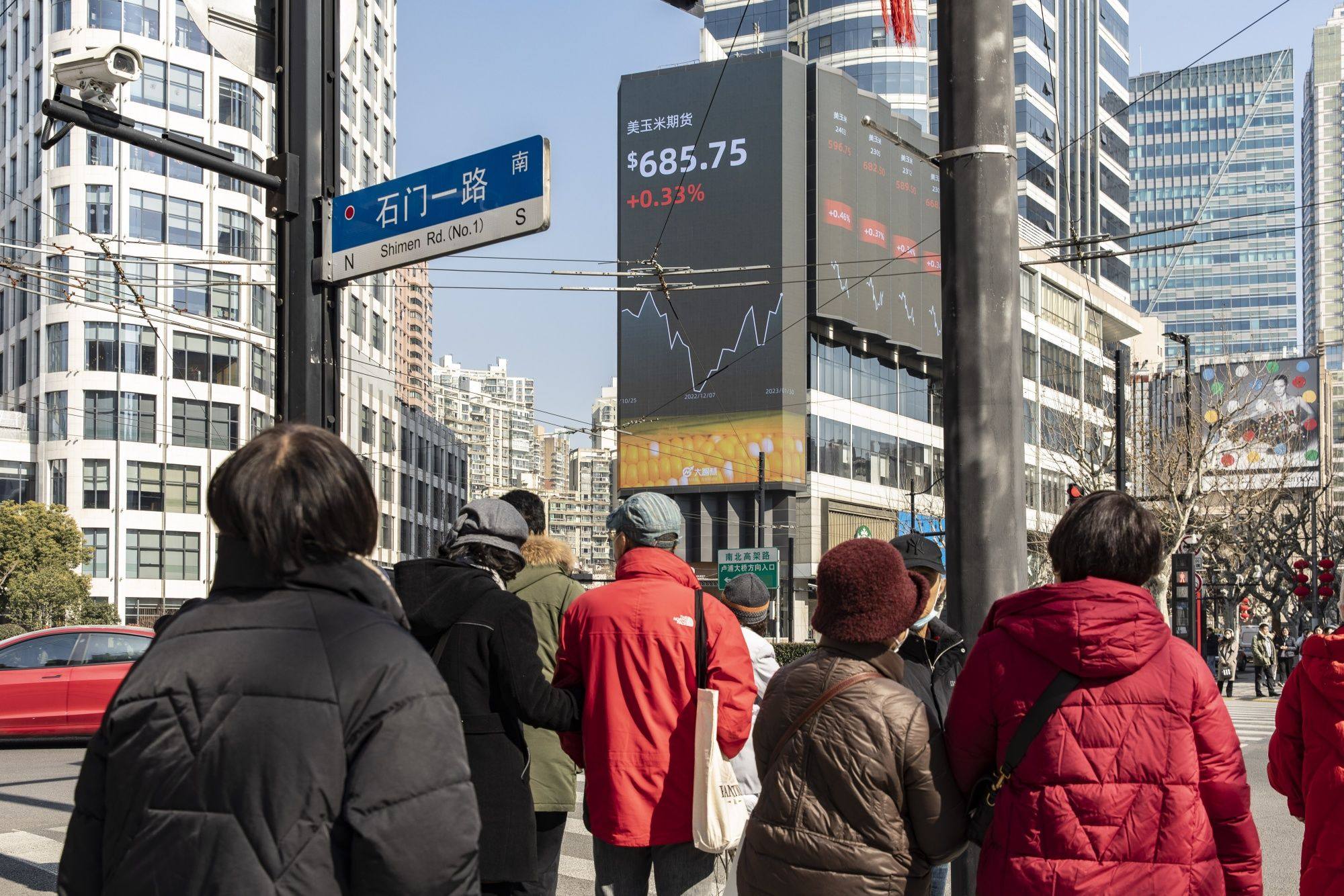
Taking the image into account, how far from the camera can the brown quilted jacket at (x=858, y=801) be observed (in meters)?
3.23

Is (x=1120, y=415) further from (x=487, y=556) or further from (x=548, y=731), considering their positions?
(x=487, y=556)

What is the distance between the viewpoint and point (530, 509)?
5840mm

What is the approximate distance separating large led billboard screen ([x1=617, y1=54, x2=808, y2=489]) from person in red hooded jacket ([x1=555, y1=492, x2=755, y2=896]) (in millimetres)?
55250

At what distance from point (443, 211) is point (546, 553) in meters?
1.51

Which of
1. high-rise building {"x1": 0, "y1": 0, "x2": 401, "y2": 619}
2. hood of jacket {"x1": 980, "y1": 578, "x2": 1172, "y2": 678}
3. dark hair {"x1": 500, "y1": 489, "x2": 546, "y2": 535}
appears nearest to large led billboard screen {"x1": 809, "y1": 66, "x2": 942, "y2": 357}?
high-rise building {"x1": 0, "y1": 0, "x2": 401, "y2": 619}

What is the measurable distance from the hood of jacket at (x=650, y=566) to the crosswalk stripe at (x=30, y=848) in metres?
5.49

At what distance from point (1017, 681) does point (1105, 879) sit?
48 cm

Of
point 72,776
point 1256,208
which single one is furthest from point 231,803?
point 1256,208

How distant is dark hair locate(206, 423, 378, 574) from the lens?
2184mm

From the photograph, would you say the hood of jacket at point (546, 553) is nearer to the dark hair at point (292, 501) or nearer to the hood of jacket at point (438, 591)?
the hood of jacket at point (438, 591)

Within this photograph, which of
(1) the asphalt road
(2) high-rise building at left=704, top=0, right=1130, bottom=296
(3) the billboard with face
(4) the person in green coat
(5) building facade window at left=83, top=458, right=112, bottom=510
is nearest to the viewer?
(4) the person in green coat

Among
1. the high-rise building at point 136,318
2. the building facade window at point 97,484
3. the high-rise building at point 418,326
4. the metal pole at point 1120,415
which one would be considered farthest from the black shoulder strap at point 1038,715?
the high-rise building at point 418,326

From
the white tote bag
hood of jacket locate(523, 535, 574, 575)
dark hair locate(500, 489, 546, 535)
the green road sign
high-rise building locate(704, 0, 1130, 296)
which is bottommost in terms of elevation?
the green road sign

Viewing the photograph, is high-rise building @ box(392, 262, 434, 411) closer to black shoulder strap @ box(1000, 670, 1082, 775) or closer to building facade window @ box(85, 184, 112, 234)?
building facade window @ box(85, 184, 112, 234)
